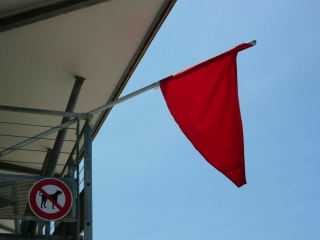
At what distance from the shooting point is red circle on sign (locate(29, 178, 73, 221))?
17.4 ft

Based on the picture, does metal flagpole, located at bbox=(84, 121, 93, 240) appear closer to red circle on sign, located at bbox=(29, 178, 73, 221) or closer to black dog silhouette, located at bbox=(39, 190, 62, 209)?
red circle on sign, located at bbox=(29, 178, 73, 221)

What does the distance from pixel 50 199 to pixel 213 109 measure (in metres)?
1.84

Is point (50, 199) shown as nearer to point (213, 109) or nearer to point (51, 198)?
point (51, 198)

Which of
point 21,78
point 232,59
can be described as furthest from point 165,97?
point 21,78

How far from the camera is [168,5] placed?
21.8ft

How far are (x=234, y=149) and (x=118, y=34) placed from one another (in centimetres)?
248

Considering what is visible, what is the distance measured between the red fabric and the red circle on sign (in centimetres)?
133

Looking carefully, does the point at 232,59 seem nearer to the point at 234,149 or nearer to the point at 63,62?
the point at 234,149

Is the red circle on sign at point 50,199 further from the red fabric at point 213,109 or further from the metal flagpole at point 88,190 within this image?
the red fabric at point 213,109

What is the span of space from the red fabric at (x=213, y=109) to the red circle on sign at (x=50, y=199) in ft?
4.36

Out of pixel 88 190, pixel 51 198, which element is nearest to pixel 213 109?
pixel 88 190

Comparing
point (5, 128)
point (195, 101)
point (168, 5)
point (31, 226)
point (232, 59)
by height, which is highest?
point (168, 5)

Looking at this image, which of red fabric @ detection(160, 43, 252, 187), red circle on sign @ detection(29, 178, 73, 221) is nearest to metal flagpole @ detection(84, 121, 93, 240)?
red circle on sign @ detection(29, 178, 73, 221)

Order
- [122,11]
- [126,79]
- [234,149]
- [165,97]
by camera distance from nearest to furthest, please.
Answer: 1. [234,149]
2. [165,97]
3. [122,11]
4. [126,79]
